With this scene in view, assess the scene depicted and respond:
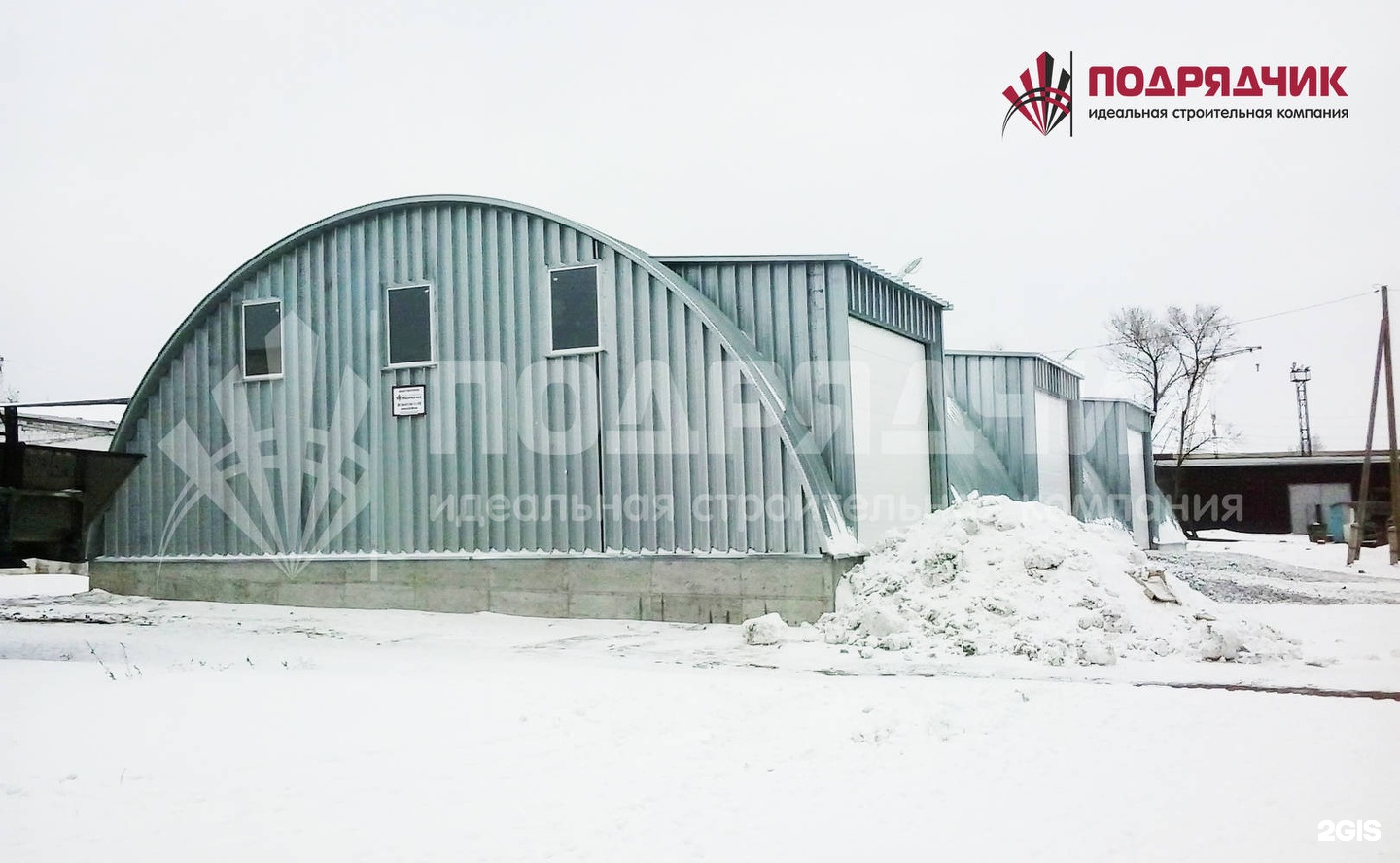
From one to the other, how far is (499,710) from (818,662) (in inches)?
148

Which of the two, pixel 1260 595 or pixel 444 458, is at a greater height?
pixel 444 458

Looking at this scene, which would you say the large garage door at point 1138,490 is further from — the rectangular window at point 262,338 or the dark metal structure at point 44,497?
the dark metal structure at point 44,497

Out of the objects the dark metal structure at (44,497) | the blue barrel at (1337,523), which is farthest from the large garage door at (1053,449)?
the dark metal structure at (44,497)

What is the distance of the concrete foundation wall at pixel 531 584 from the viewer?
14.3 m

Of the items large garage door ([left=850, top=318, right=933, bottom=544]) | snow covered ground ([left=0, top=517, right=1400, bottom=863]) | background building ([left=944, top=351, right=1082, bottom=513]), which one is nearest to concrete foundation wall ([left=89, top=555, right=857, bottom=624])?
large garage door ([left=850, top=318, right=933, bottom=544])

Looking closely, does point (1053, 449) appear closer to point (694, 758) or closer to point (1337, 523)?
point (1337, 523)

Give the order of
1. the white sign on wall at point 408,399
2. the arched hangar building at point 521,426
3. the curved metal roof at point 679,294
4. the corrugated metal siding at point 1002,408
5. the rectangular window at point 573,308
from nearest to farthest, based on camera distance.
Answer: the curved metal roof at point 679,294 < the arched hangar building at point 521,426 < the rectangular window at point 573,308 < the white sign on wall at point 408,399 < the corrugated metal siding at point 1002,408

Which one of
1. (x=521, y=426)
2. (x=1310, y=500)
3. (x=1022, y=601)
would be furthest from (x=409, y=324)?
(x=1310, y=500)

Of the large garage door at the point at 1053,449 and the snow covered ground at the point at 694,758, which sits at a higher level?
the large garage door at the point at 1053,449

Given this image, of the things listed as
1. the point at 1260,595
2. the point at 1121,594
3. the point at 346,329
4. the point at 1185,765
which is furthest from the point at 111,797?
the point at 1260,595

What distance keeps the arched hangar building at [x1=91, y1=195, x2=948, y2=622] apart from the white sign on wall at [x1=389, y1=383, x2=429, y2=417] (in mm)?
40

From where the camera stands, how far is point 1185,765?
22.9 feet

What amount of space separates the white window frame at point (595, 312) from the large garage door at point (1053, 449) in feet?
37.7

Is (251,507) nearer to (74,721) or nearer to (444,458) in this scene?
(444,458)
